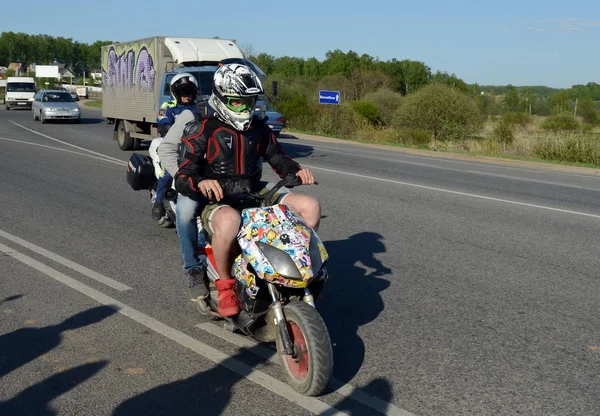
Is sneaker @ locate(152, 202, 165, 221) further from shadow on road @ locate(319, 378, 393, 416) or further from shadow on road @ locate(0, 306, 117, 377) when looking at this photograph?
shadow on road @ locate(319, 378, 393, 416)

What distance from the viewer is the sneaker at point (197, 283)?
5.30 metres

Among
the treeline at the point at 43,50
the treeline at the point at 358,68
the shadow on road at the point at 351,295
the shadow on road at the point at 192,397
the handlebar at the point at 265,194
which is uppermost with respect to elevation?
the treeline at the point at 43,50

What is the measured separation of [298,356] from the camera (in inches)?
168

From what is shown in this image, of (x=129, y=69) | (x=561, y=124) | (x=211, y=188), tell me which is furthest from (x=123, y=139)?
(x=561, y=124)

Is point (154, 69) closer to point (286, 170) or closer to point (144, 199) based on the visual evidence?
point (144, 199)

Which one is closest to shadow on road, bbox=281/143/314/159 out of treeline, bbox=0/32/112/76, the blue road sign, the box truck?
the box truck

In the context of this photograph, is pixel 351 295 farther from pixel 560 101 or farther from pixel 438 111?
pixel 560 101

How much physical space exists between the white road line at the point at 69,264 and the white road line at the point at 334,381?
1.42 m

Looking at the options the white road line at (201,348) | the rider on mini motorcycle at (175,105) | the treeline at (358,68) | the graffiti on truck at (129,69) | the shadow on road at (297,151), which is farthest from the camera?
the treeline at (358,68)

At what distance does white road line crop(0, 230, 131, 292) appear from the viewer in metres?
6.57

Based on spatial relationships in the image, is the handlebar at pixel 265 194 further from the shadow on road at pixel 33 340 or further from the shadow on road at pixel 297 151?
the shadow on road at pixel 297 151

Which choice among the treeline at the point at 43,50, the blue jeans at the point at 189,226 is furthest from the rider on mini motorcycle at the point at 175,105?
the treeline at the point at 43,50

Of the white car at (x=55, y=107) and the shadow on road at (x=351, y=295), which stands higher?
the white car at (x=55, y=107)

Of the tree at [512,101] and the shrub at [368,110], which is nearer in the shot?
the shrub at [368,110]
